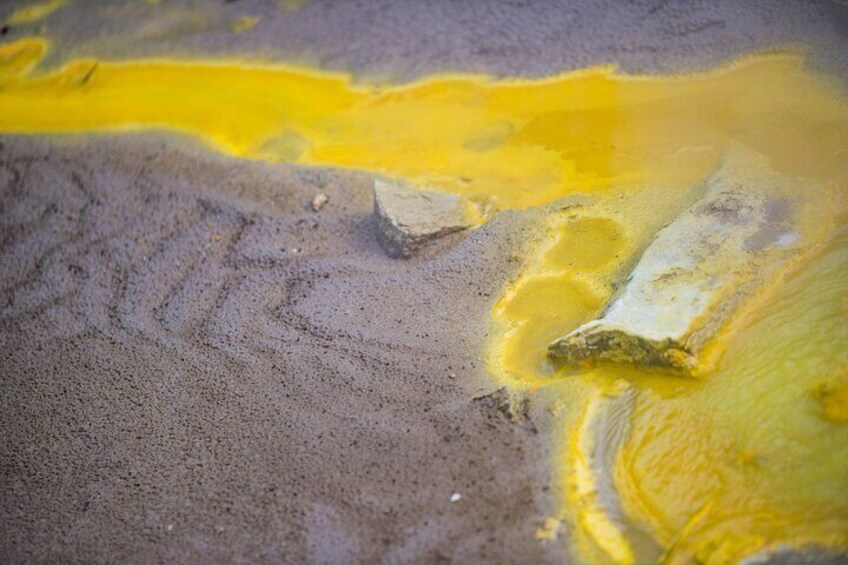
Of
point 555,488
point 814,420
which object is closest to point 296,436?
point 555,488

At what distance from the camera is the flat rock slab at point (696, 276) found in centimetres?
260

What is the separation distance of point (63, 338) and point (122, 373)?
1.55 feet

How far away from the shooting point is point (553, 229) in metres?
3.46

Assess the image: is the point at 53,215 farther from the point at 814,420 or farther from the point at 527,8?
the point at 814,420

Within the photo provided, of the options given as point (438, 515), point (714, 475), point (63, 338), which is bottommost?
point (714, 475)

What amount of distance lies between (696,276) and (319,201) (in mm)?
1942

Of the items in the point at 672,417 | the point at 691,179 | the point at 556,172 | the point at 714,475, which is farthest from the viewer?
the point at 556,172

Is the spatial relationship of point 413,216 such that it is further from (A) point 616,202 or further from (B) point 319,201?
(A) point 616,202

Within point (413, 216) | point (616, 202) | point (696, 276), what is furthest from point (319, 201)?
point (696, 276)

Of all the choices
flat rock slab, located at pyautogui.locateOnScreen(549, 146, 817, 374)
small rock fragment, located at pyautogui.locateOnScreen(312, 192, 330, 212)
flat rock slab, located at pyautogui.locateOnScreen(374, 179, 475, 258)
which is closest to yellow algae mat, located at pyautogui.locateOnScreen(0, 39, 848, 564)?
flat rock slab, located at pyautogui.locateOnScreen(549, 146, 817, 374)

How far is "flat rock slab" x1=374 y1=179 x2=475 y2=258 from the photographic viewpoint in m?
3.48

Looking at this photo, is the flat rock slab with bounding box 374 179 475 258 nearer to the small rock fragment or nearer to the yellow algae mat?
the yellow algae mat

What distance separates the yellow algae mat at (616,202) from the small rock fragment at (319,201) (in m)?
0.38

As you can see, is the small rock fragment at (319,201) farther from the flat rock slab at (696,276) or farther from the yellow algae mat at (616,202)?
the flat rock slab at (696,276)
